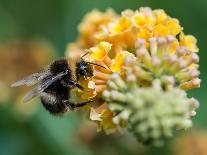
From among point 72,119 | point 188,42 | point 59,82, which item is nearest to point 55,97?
point 59,82

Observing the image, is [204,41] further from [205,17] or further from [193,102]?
[193,102]

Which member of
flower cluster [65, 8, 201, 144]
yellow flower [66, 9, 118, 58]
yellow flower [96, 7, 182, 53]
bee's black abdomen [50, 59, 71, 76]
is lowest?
flower cluster [65, 8, 201, 144]

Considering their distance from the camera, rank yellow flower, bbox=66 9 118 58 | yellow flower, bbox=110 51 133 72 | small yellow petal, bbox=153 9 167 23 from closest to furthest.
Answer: yellow flower, bbox=110 51 133 72, small yellow petal, bbox=153 9 167 23, yellow flower, bbox=66 9 118 58

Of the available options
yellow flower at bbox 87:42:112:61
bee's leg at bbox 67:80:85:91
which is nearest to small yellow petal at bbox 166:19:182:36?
yellow flower at bbox 87:42:112:61

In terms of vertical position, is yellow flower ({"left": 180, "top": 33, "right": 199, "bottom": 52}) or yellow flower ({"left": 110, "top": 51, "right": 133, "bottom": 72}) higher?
yellow flower ({"left": 180, "top": 33, "right": 199, "bottom": 52})

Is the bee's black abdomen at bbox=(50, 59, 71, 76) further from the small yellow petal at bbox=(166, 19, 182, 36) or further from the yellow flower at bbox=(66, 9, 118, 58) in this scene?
the small yellow petal at bbox=(166, 19, 182, 36)

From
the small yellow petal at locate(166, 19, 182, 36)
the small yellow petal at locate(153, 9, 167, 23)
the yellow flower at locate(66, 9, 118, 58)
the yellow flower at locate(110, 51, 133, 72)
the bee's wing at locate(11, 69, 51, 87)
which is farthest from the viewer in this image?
the yellow flower at locate(66, 9, 118, 58)

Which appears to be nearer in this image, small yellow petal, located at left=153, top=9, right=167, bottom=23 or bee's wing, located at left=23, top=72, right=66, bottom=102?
small yellow petal, located at left=153, top=9, right=167, bottom=23
